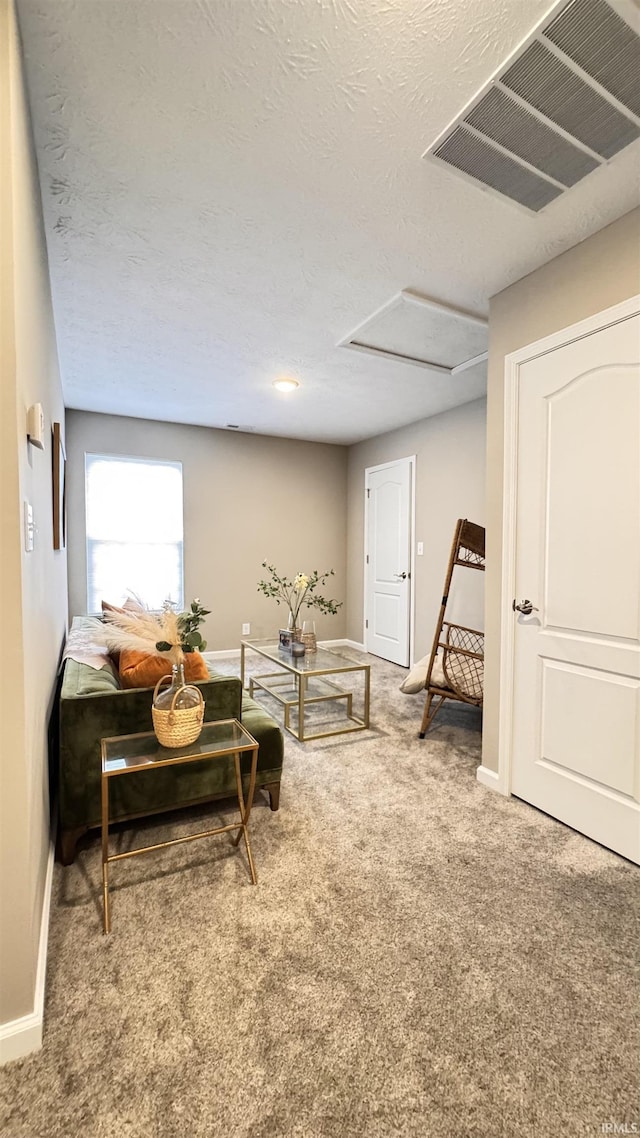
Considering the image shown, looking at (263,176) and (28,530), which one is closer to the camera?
(28,530)

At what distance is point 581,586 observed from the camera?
2.00 meters

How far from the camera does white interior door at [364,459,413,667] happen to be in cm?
481

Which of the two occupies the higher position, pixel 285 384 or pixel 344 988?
pixel 285 384

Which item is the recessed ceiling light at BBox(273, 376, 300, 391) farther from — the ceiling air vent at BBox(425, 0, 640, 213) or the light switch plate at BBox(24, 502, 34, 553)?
the light switch plate at BBox(24, 502, 34, 553)

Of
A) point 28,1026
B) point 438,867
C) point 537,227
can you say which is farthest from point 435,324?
point 28,1026

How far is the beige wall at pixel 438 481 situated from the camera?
400 cm

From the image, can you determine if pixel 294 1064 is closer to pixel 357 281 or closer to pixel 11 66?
pixel 11 66

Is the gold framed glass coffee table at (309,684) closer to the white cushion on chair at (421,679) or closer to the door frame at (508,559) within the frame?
the white cushion on chair at (421,679)

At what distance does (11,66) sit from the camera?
1024 millimetres

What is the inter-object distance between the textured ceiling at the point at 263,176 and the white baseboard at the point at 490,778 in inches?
97.6

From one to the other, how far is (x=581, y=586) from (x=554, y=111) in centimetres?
163

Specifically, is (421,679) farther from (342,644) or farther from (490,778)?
(342,644)

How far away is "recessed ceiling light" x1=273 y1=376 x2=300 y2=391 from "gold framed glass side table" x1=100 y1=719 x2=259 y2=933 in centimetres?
264

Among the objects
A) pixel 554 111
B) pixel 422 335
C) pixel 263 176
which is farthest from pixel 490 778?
pixel 263 176
